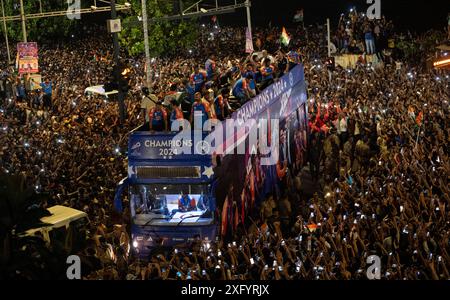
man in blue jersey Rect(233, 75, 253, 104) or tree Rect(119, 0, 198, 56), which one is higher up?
tree Rect(119, 0, 198, 56)

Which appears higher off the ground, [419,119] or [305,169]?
[419,119]

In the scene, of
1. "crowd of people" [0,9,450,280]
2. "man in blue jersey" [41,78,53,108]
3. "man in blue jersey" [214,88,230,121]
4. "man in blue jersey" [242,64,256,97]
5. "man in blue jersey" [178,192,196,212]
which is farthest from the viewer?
"man in blue jersey" [41,78,53,108]

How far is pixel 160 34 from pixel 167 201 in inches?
989

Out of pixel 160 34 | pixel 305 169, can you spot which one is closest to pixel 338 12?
pixel 160 34

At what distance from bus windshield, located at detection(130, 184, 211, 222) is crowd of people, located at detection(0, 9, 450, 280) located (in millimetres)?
587

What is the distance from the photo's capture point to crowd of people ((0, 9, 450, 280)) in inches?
450

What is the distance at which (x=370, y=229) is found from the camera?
12391 millimetres

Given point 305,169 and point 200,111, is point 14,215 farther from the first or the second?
point 305,169

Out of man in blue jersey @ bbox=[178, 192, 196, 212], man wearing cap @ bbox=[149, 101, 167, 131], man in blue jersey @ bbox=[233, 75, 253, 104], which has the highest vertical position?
man in blue jersey @ bbox=[233, 75, 253, 104]

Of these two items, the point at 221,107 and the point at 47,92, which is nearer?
the point at 221,107

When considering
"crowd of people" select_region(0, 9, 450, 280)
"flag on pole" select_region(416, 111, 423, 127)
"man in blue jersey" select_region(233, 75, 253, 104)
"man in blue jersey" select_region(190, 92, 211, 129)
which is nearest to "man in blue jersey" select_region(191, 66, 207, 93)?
"crowd of people" select_region(0, 9, 450, 280)

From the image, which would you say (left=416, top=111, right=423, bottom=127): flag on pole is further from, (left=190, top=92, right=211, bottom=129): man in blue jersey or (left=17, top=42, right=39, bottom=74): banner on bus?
(left=17, top=42, right=39, bottom=74): banner on bus

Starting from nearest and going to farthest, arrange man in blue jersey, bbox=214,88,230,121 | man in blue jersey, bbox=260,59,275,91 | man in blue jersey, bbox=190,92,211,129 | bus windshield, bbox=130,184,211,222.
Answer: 1. bus windshield, bbox=130,184,211,222
2. man in blue jersey, bbox=190,92,211,129
3. man in blue jersey, bbox=214,88,230,121
4. man in blue jersey, bbox=260,59,275,91

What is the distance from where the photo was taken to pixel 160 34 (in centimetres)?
3812
